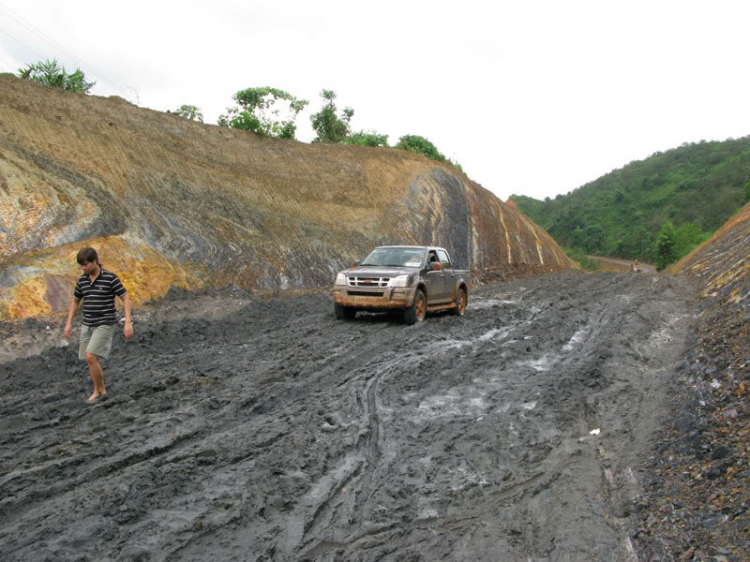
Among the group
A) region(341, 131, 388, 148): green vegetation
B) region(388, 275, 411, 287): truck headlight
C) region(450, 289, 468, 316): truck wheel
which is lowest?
region(450, 289, 468, 316): truck wheel

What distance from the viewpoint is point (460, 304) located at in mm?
14398

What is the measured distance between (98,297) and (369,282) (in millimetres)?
6093

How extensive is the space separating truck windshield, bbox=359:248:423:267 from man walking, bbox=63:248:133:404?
22.9 ft

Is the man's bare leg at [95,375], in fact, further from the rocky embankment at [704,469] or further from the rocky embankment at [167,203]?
the rocky embankment at [704,469]

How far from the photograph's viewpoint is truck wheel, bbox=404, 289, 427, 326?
38.7ft

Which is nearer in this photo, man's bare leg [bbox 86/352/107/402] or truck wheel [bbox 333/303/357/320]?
man's bare leg [bbox 86/352/107/402]

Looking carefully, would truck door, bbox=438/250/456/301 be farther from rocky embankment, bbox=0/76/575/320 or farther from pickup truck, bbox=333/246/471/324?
rocky embankment, bbox=0/76/575/320

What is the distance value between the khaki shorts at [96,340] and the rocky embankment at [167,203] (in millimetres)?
4521

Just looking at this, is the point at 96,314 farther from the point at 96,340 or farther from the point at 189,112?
the point at 189,112

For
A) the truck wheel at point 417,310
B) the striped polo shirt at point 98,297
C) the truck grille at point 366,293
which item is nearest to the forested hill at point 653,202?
the truck wheel at point 417,310

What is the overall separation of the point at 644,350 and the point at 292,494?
7585mm

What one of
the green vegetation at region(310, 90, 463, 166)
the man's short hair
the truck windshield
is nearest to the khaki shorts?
the man's short hair

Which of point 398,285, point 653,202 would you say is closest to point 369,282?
point 398,285

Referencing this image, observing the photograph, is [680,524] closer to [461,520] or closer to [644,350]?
[461,520]
